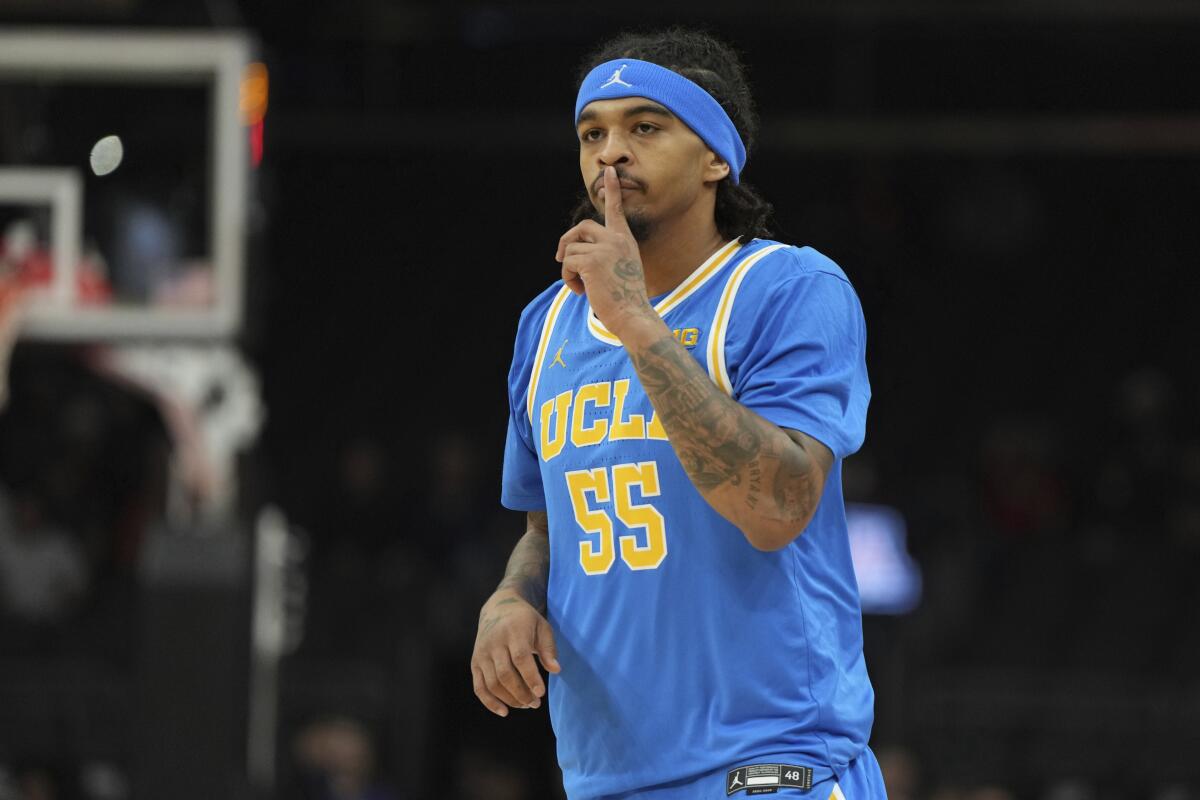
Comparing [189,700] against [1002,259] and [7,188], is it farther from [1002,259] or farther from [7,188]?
[1002,259]

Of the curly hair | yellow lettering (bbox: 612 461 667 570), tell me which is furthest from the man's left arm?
the curly hair

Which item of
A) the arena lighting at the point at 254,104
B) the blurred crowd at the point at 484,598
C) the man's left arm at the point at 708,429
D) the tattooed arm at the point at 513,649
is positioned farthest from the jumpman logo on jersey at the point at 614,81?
the blurred crowd at the point at 484,598

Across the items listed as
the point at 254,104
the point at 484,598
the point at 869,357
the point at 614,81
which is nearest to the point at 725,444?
the point at 614,81

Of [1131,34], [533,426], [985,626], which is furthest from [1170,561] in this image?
[533,426]

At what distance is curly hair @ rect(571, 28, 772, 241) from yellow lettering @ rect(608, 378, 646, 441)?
43 cm

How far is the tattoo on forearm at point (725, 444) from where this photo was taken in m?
3.11

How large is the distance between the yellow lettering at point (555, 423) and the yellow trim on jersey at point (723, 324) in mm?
317

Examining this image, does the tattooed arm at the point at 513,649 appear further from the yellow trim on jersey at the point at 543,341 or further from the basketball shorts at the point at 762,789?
the yellow trim on jersey at the point at 543,341

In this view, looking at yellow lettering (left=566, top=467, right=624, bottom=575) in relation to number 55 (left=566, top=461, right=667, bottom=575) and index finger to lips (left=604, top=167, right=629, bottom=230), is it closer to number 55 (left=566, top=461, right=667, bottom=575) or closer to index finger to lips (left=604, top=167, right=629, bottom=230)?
number 55 (left=566, top=461, right=667, bottom=575)

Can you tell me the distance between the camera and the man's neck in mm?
3545

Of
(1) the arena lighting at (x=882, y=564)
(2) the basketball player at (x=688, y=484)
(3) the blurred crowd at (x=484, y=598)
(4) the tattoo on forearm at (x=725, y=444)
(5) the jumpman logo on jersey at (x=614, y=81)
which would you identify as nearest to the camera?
(4) the tattoo on forearm at (x=725, y=444)

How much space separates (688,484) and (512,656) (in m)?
0.46

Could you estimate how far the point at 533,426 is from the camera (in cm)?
372

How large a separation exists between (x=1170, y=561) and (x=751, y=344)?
12.4m
